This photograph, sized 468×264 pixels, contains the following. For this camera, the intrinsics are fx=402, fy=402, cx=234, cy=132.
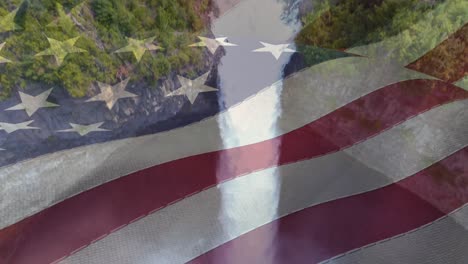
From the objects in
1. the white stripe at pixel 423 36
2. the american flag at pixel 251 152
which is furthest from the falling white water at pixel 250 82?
the white stripe at pixel 423 36

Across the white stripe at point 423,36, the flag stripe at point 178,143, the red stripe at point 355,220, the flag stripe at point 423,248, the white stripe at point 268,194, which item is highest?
the white stripe at point 423,36

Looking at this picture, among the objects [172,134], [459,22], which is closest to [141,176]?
[172,134]

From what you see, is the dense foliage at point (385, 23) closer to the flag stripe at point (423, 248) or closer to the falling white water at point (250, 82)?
the falling white water at point (250, 82)

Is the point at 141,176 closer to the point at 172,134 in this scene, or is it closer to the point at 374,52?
the point at 172,134

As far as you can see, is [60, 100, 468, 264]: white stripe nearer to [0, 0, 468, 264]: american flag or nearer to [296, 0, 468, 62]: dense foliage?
[0, 0, 468, 264]: american flag

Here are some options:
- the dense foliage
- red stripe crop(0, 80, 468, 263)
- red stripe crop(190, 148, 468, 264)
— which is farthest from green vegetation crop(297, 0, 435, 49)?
red stripe crop(190, 148, 468, 264)

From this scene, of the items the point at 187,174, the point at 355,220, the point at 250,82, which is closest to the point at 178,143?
the point at 187,174
